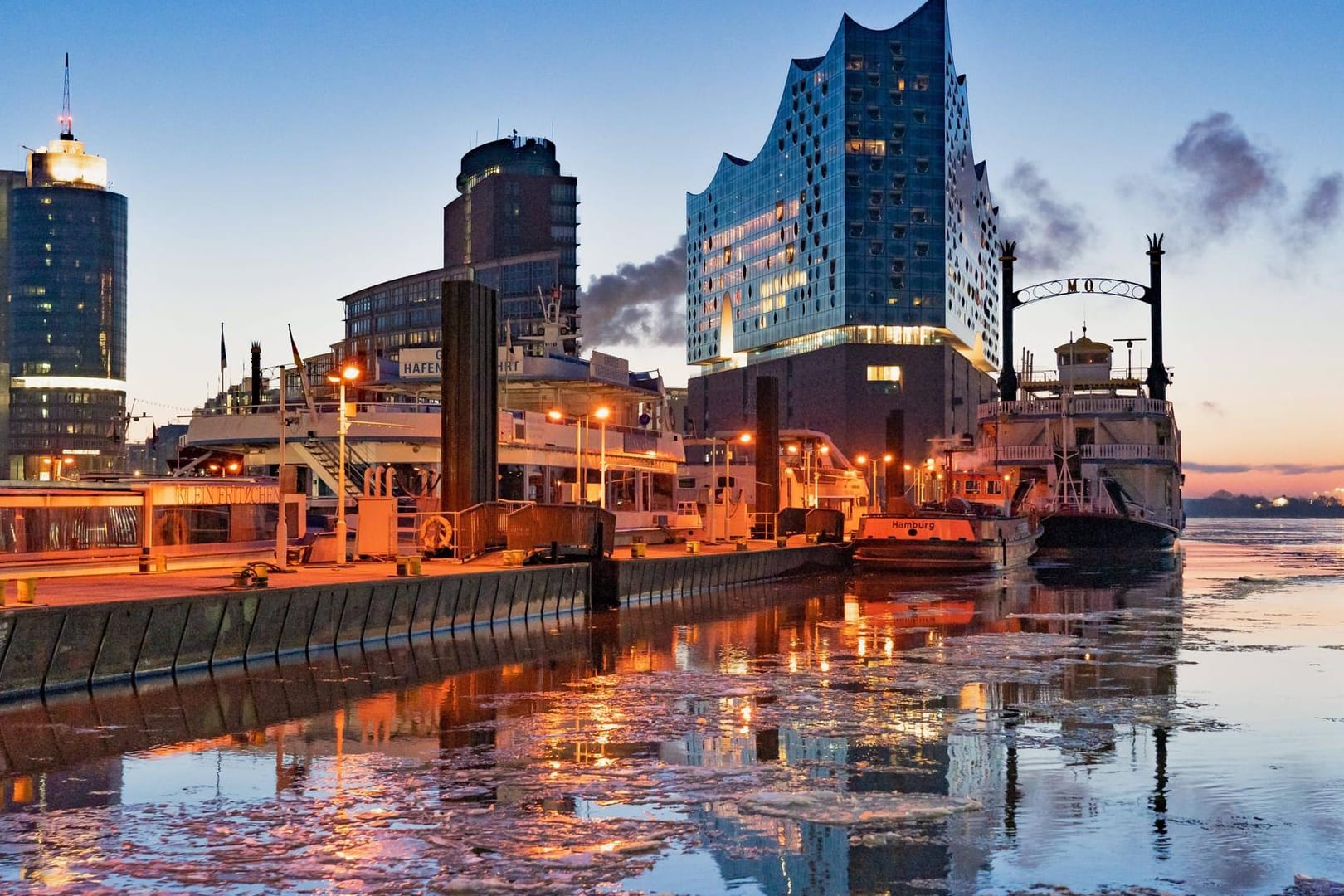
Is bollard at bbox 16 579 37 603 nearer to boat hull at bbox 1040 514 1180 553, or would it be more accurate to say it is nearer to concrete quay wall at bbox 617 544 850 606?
concrete quay wall at bbox 617 544 850 606

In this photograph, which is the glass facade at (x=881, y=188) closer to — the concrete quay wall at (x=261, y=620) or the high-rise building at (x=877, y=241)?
the high-rise building at (x=877, y=241)

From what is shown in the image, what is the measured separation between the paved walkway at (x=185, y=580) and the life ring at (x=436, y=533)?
508 mm

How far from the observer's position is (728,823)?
50.1 ft

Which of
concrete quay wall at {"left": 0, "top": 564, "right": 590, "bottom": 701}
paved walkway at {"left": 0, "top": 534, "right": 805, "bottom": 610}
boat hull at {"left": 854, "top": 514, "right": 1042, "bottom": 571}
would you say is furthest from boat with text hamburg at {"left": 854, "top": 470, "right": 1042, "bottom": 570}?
concrete quay wall at {"left": 0, "top": 564, "right": 590, "bottom": 701}

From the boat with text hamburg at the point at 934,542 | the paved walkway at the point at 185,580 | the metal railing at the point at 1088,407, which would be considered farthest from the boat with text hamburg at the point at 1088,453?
the paved walkway at the point at 185,580

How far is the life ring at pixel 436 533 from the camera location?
41.5 metres

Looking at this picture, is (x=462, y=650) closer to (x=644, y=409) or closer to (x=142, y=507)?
(x=142, y=507)

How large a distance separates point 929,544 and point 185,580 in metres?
42.8

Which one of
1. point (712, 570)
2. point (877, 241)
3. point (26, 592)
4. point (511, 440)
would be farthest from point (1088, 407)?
point (26, 592)

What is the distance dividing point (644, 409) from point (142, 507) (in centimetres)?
3902

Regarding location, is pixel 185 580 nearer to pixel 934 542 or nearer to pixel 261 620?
pixel 261 620

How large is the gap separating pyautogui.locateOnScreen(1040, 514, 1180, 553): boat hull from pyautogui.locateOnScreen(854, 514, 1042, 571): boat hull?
23442 millimetres

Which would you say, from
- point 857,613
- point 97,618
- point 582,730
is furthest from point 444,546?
point 582,730

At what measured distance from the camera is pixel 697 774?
17.9 meters
